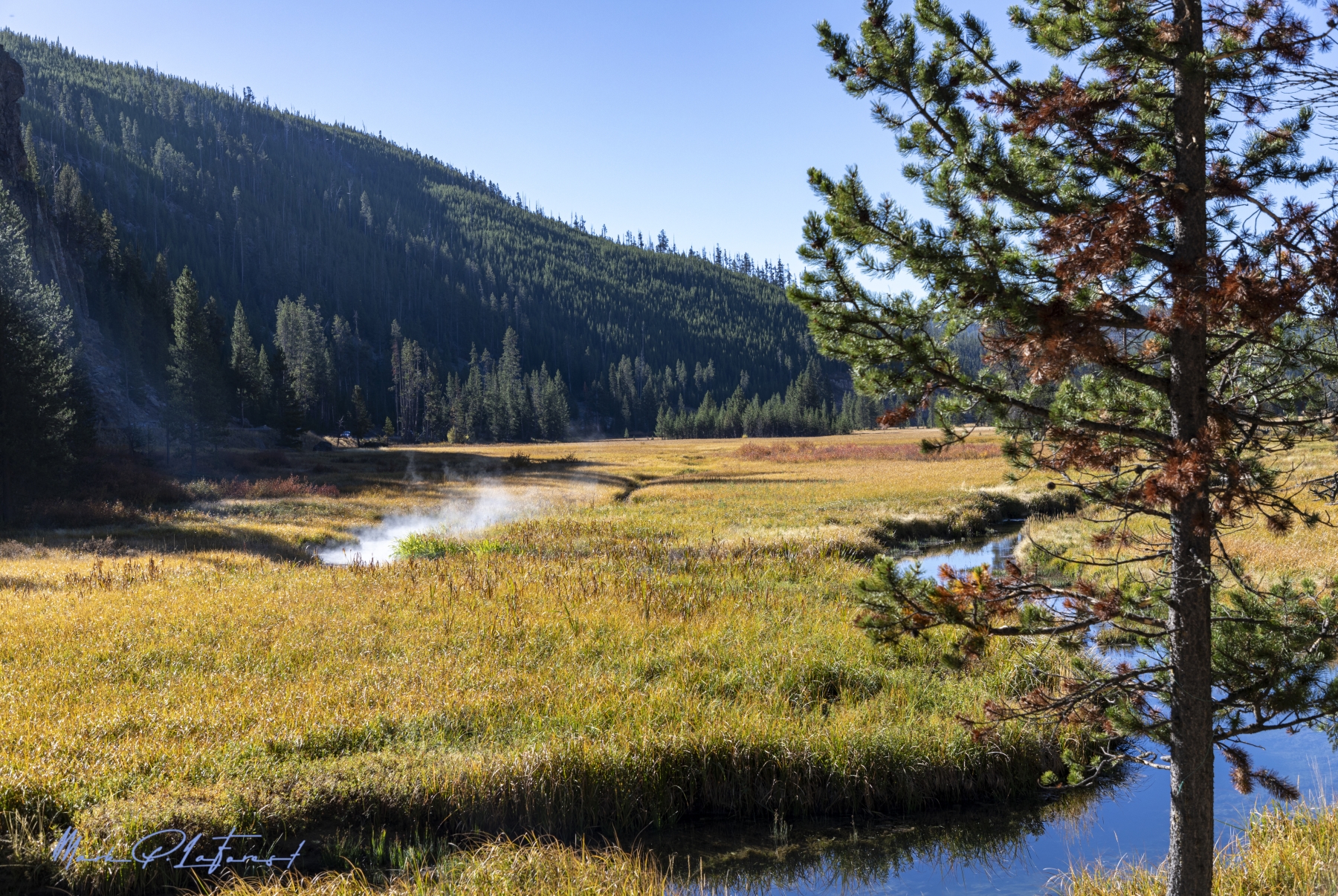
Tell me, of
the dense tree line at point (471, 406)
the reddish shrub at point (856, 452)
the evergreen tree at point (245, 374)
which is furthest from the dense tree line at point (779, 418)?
the evergreen tree at point (245, 374)

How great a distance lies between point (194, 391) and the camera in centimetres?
5353

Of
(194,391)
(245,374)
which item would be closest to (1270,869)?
(194,391)

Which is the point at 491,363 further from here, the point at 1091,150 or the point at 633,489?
the point at 1091,150

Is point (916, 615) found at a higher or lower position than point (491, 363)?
lower

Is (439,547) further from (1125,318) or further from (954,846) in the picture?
(1125,318)

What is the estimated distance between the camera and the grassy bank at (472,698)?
704 centimetres

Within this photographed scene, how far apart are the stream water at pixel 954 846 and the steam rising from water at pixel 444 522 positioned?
13.0 m

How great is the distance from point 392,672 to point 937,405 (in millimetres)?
7821

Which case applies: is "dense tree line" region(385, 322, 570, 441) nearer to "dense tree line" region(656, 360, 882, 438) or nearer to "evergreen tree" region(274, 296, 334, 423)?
"evergreen tree" region(274, 296, 334, 423)

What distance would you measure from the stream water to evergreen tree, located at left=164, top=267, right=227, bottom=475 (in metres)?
55.7

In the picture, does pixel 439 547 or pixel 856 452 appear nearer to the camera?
pixel 439 547

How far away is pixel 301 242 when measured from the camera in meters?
190

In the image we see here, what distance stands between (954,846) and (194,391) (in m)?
59.3

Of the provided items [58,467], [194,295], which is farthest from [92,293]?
[58,467]
